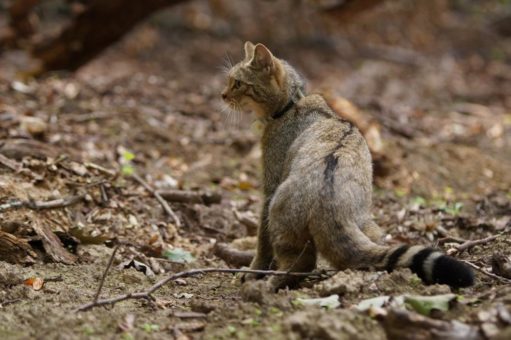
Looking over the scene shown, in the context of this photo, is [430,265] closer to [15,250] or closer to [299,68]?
[15,250]

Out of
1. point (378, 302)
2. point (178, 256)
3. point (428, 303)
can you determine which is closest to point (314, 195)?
point (378, 302)

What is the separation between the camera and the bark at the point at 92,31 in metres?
11.7

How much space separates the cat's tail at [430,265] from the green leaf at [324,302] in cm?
54

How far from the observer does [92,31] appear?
12008 mm

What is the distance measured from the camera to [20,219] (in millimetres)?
6078

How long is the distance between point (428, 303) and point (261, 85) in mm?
3034

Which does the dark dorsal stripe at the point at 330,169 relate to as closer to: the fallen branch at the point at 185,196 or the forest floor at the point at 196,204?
the forest floor at the point at 196,204

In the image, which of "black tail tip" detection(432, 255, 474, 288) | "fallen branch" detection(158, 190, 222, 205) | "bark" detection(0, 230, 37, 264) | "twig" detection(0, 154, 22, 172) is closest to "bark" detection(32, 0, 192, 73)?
"fallen branch" detection(158, 190, 222, 205)

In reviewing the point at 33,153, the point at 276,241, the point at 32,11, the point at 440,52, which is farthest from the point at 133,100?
the point at 440,52

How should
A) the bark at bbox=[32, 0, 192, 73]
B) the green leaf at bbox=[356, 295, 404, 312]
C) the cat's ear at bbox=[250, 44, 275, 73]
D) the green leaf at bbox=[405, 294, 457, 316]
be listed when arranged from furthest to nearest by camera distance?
1. the bark at bbox=[32, 0, 192, 73]
2. the cat's ear at bbox=[250, 44, 275, 73]
3. the green leaf at bbox=[356, 295, 404, 312]
4. the green leaf at bbox=[405, 294, 457, 316]

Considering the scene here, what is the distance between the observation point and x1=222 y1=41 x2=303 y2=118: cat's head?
6.55 meters

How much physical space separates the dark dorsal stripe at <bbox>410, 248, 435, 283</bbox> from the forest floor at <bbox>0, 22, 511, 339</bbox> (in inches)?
4.1

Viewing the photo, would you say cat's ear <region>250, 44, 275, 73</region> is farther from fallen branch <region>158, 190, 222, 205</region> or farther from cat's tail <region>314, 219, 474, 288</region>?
cat's tail <region>314, 219, 474, 288</region>

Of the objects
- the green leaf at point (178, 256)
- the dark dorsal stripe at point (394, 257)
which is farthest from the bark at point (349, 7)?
the dark dorsal stripe at point (394, 257)
